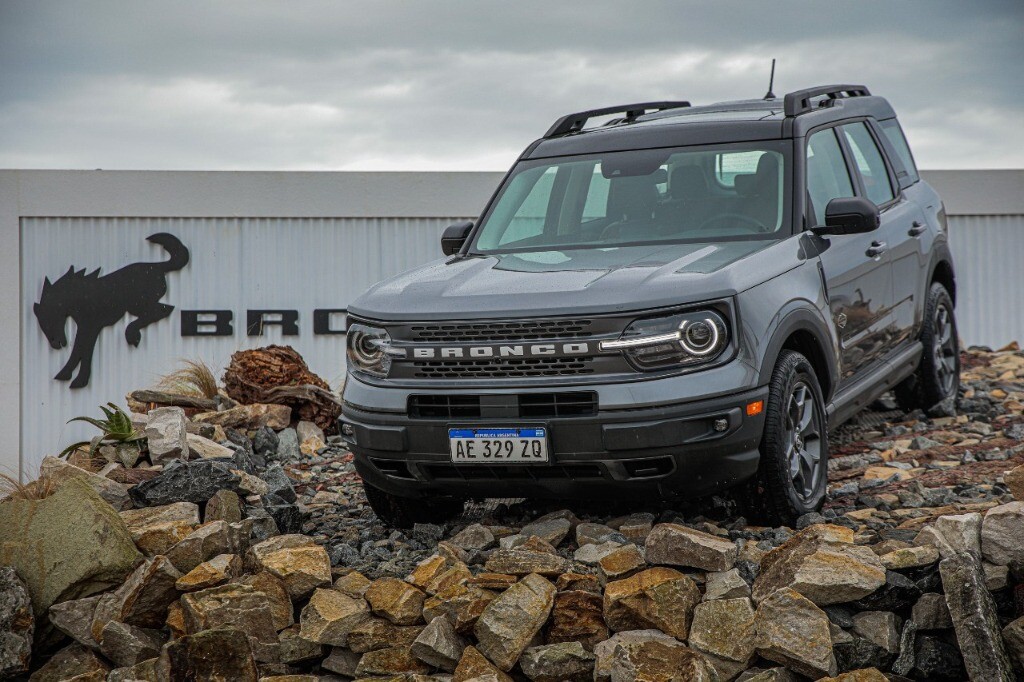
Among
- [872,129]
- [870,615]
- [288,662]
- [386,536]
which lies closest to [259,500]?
[386,536]

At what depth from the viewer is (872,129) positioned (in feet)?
26.8

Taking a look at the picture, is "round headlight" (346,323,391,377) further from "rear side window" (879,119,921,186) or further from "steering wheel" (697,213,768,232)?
"rear side window" (879,119,921,186)

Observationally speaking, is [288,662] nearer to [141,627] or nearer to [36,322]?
[141,627]

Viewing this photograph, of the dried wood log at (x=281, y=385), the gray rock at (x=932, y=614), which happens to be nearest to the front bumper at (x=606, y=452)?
the gray rock at (x=932, y=614)

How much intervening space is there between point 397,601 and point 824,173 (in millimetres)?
3522

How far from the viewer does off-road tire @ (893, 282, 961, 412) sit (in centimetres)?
853

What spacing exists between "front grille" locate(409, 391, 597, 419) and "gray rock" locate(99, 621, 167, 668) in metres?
1.71

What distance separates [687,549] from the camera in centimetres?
509

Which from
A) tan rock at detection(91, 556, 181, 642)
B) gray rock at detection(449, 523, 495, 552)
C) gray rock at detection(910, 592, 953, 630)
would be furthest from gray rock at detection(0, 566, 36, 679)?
gray rock at detection(910, 592, 953, 630)

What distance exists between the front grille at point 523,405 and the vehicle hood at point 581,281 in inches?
14.6

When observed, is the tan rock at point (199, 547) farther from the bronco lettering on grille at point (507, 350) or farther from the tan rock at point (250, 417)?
the tan rock at point (250, 417)

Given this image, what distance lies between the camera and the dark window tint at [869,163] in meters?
7.62

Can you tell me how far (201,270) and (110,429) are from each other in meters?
10.3

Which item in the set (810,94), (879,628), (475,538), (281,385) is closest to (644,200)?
(810,94)
